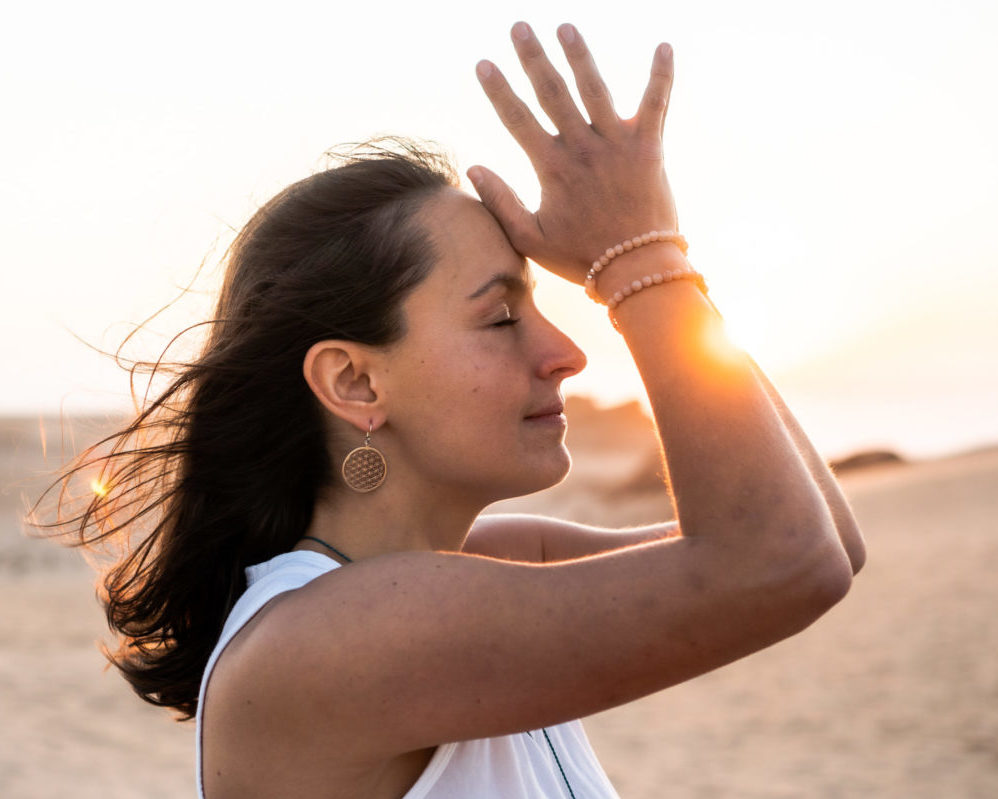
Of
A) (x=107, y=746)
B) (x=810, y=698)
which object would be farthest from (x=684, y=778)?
(x=107, y=746)

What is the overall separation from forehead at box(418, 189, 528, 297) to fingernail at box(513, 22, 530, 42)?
1.32ft

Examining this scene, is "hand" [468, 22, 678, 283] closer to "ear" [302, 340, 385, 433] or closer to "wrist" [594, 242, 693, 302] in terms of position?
"wrist" [594, 242, 693, 302]

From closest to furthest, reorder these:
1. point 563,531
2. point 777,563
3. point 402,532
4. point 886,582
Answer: point 777,563, point 402,532, point 563,531, point 886,582

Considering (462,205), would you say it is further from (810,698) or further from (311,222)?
(810,698)

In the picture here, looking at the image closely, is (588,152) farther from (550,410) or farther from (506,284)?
(550,410)

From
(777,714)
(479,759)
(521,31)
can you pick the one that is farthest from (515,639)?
(777,714)

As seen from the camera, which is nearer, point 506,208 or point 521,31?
point 521,31

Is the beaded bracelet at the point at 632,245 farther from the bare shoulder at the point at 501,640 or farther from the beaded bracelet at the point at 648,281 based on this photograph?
the bare shoulder at the point at 501,640

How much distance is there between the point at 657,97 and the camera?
Answer: 6.85ft

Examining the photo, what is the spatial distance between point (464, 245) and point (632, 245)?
414mm

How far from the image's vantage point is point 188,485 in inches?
93.8

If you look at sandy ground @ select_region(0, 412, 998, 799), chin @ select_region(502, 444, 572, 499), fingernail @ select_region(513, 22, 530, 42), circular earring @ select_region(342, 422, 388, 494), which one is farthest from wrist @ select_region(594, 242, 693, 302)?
sandy ground @ select_region(0, 412, 998, 799)

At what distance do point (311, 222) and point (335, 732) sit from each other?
1133 mm

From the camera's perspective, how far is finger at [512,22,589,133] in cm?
208
